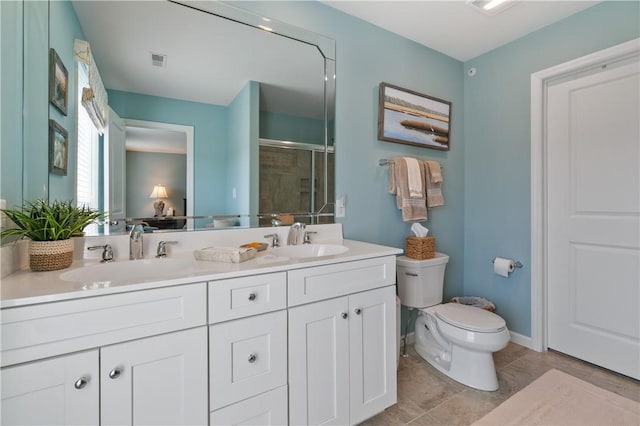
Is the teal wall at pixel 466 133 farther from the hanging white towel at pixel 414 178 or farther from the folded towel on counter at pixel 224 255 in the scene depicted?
the folded towel on counter at pixel 224 255

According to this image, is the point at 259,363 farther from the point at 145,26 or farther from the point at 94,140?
the point at 145,26

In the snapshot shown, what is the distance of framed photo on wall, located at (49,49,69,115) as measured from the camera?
1213mm

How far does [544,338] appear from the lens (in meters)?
2.22

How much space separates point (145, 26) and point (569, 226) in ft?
9.38

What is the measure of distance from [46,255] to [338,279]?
1.08m

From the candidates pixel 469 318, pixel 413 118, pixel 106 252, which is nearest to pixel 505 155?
pixel 413 118

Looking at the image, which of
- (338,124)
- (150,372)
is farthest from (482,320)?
(150,372)

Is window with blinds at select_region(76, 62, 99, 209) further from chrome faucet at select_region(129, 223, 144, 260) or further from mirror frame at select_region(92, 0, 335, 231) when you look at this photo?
mirror frame at select_region(92, 0, 335, 231)

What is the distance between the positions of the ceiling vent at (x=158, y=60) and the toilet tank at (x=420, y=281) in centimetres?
179

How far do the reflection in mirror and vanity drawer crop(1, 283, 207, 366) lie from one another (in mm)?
626

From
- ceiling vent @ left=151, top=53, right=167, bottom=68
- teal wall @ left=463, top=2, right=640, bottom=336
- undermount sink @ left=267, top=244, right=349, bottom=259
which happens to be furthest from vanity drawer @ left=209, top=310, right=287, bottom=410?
teal wall @ left=463, top=2, right=640, bottom=336

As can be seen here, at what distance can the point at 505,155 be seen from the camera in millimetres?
2381

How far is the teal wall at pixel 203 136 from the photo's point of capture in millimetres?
1456

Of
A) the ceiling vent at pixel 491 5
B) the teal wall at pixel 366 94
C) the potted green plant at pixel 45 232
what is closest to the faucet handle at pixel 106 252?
the potted green plant at pixel 45 232
